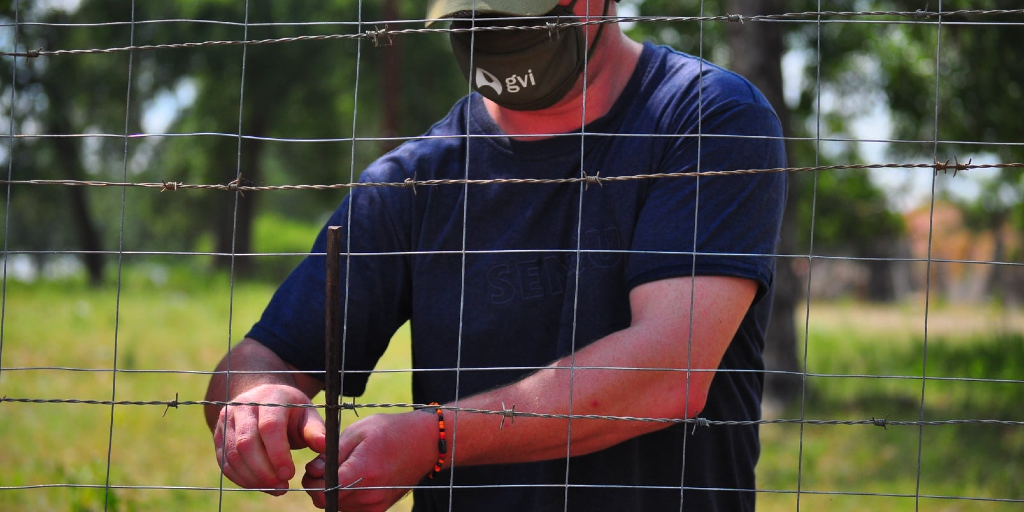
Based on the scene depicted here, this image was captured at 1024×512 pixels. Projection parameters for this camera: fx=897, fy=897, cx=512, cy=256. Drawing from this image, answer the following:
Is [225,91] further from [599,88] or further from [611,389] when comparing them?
[611,389]

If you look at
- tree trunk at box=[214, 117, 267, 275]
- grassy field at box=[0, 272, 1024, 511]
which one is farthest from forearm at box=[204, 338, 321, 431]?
tree trunk at box=[214, 117, 267, 275]

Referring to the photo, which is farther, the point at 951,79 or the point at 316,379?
the point at 951,79

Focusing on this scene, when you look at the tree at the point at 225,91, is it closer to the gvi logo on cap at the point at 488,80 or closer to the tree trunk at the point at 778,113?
the tree trunk at the point at 778,113

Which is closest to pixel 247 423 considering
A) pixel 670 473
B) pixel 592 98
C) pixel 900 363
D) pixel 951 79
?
pixel 670 473

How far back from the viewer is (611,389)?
1.58 metres

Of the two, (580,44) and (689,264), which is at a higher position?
(580,44)

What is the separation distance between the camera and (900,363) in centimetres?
978

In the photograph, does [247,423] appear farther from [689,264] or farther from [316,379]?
[689,264]

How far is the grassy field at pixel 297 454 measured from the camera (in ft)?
17.4

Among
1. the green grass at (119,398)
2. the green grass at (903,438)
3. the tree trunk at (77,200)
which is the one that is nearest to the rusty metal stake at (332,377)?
the green grass at (119,398)

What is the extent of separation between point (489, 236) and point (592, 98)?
1.19 ft

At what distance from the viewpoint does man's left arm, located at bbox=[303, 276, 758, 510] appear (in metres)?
1.56

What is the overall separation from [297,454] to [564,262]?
5289 millimetres

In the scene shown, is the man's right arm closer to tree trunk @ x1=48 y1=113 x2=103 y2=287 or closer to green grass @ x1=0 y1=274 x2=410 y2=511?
green grass @ x1=0 y1=274 x2=410 y2=511
